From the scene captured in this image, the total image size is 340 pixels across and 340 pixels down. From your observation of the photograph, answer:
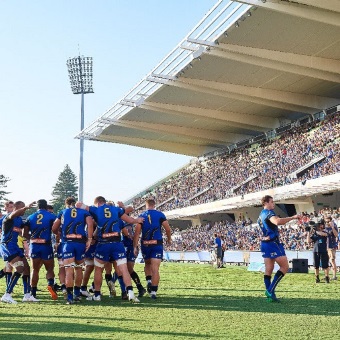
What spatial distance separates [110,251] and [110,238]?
0.24m

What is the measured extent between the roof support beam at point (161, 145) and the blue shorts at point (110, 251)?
49.4 metres

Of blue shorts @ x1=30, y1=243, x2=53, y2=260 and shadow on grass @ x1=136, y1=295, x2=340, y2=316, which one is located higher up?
blue shorts @ x1=30, y1=243, x2=53, y2=260

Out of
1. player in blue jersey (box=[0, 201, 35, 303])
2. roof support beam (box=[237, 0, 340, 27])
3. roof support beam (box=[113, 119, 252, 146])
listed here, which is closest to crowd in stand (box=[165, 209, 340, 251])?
roof support beam (box=[113, 119, 252, 146])

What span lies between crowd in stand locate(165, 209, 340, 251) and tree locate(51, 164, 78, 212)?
80.4 meters

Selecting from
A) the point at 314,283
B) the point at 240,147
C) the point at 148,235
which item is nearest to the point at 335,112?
the point at 240,147

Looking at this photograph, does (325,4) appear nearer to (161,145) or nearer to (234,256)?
(234,256)

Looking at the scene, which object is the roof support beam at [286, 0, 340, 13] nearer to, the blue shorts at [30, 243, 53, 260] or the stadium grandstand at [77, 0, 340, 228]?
the stadium grandstand at [77, 0, 340, 228]

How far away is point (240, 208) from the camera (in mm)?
49531

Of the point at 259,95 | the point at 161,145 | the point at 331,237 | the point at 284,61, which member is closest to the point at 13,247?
the point at 331,237

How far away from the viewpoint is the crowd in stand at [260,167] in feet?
135

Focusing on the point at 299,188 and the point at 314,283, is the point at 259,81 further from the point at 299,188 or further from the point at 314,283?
the point at 314,283

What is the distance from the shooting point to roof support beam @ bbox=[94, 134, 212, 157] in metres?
63.2

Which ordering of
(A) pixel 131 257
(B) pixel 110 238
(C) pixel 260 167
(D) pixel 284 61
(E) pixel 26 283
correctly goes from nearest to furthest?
(B) pixel 110 238
(E) pixel 26 283
(A) pixel 131 257
(D) pixel 284 61
(C) pixel 260 167

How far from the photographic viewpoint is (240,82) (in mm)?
43781
